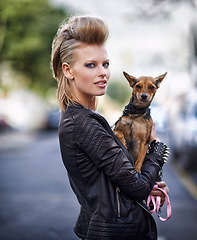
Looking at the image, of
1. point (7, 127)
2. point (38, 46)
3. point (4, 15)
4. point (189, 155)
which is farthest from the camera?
point (38, 46)

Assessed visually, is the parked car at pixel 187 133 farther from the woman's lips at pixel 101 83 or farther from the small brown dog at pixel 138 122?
the woman's lips at pixel 101 83

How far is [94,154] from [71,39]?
0.64 meters

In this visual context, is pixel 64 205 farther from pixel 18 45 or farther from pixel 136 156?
pixel 18 45

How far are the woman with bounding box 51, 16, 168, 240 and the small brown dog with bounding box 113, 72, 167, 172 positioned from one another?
0.13 metres

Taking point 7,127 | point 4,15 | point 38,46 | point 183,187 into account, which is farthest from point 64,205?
point 38,46

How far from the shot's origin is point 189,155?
957 cm

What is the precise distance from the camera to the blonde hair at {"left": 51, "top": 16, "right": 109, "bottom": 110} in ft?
6.63

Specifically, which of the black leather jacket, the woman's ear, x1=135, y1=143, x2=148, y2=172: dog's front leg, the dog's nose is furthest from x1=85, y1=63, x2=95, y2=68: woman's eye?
x1=135, y1=143, x2=148, y2=172: dog's front leg

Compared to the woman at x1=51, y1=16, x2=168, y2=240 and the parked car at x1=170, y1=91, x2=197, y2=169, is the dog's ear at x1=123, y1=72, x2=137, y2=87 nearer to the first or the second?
the woman at x1=51, y1=16, x2=168, y2=240

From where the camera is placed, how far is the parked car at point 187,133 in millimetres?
9328

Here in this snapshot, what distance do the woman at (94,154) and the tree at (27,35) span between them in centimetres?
2623

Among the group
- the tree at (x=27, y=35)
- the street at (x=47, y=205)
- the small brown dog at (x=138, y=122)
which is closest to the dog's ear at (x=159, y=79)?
the small brown dog at (x=138, y=122)

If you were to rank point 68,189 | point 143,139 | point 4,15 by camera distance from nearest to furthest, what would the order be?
point 143,139 → point 68,189 → point 4,15

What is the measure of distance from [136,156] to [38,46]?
2943cm
